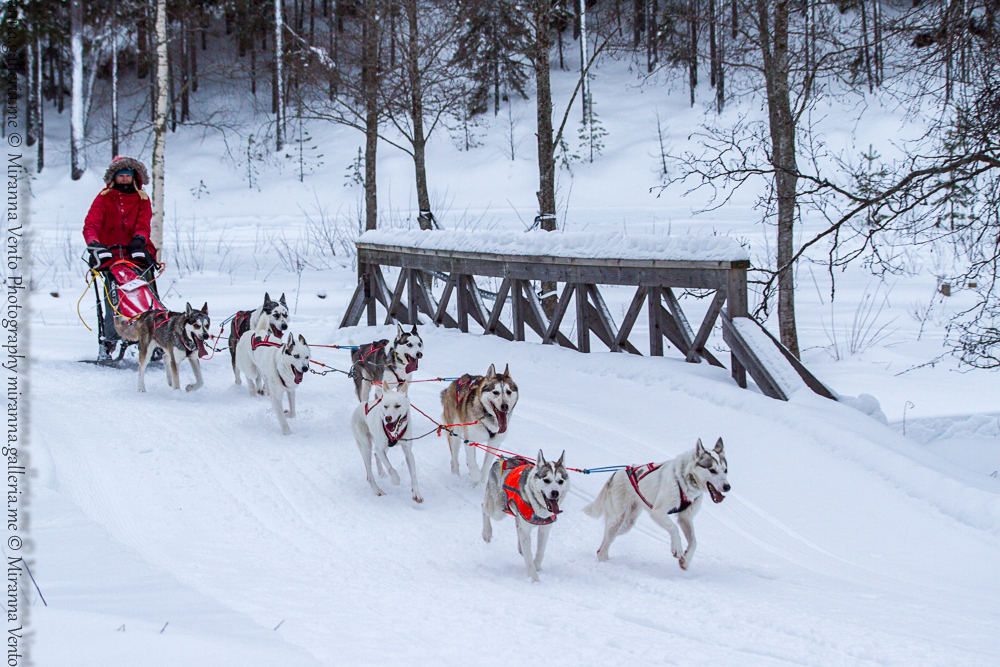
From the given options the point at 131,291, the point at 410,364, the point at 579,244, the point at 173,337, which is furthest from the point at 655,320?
the point at 131,291

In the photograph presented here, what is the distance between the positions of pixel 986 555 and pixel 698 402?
2525 millimetres

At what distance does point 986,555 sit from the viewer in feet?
15.0

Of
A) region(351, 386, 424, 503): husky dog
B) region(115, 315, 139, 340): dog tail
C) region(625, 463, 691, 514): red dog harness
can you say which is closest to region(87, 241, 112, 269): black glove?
region(115, 315, 139, 340): dog tail

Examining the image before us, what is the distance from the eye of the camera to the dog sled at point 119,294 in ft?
28.2

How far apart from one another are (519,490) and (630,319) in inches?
144

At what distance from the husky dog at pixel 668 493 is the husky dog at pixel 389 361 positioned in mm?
2166

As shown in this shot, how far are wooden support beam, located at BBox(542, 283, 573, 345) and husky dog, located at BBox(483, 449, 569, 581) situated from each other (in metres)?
4.03

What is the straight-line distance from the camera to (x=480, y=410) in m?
5.72

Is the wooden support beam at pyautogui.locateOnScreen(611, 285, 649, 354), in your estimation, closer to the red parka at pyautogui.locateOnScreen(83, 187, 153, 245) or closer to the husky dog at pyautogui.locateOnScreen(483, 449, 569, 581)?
the husky dog at pyautogui.locateOnScreen(483, 449, 569, 581)

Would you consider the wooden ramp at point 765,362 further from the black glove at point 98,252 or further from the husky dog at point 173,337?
the black glove at point 98,252

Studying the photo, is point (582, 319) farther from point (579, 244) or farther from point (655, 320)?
point (655, 320)

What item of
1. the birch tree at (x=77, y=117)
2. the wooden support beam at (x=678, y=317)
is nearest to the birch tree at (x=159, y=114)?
the wooden support beam at (x=678, y=317)

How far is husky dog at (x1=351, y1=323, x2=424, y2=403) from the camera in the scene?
6.55 metres

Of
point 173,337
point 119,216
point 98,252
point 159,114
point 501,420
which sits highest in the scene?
point 159,114
